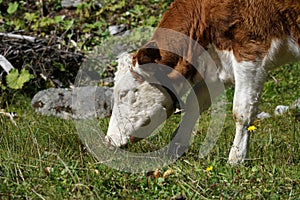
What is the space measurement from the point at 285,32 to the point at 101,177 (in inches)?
85.0

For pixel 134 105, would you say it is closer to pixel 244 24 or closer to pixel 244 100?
pixel 244 100

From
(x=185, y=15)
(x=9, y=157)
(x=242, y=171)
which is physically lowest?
(x=9, y=157)

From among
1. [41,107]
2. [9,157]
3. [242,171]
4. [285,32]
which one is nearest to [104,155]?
[9,157]

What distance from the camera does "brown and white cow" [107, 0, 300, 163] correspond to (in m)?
5.35

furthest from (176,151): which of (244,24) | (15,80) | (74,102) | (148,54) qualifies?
(15,80)

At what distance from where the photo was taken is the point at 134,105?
5.91 metres

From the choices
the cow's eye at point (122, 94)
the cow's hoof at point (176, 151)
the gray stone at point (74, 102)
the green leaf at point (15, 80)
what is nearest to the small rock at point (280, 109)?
the gray stone at point (74, 102)

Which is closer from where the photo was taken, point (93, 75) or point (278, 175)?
point (278, 175)

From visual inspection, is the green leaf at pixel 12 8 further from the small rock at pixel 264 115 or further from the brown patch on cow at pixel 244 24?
the brown patch on cow at pixel 244 24

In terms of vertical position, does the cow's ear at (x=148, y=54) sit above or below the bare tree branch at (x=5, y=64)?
above

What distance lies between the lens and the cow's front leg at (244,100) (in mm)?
5398

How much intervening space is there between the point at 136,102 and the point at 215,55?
87 cm

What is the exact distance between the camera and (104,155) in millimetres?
5355

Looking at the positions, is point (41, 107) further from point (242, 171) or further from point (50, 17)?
point (242, 171)
